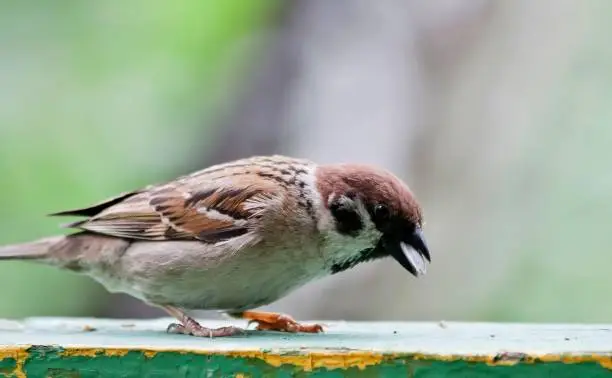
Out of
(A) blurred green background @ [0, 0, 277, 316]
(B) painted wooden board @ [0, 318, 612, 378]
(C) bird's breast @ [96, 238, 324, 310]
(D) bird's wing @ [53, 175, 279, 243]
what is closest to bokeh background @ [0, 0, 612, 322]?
(A) blurred green background @ [0, 0, 277, 316]

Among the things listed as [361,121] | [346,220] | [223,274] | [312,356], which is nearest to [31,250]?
[223,274]

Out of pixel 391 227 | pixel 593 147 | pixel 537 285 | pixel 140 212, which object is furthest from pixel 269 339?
pixel 593 147

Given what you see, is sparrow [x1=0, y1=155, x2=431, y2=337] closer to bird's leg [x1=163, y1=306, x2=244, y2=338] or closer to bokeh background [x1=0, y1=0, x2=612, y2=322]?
bird's leg [x1=163, y1=306, x2=244, y2=338]

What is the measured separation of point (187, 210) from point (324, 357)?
54.8 inches

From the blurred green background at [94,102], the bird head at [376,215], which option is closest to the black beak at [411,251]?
the bird head at [376,215]

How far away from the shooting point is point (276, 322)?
3.40 metres

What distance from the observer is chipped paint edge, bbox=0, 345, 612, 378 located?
2314mm

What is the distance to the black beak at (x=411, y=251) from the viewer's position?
130 inches

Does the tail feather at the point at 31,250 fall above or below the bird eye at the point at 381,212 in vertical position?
below

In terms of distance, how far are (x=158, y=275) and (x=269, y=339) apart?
2.66ft

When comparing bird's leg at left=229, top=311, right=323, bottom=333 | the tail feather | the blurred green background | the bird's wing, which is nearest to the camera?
bird's leg at left=229, top=311, right=323, bottom=333

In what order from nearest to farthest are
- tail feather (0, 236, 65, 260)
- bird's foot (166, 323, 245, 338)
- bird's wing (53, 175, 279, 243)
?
1. bird's foot (166, 323, 245, 338)
2. bird's wing (53, 175, 279, 243)
3. tail feather (0, 236, 65, 260)

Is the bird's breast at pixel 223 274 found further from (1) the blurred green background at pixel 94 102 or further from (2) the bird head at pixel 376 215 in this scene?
(1) the blurred green background at pixel 94 102

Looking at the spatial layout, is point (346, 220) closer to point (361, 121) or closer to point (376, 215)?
point (376, 215)
